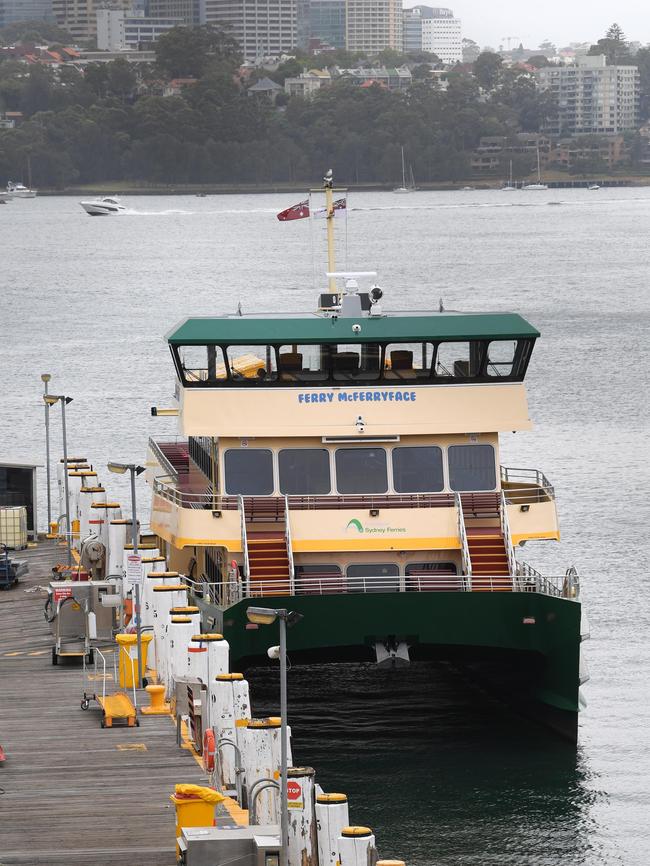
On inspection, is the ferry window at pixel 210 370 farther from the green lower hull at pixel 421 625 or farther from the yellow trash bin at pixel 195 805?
the yellow trash bin at pixel 195 805

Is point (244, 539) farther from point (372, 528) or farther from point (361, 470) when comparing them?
point (361, 470)

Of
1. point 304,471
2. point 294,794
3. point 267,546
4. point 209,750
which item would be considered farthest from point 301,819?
point 304,471

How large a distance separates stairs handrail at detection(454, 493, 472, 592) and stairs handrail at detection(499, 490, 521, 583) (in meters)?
0.72

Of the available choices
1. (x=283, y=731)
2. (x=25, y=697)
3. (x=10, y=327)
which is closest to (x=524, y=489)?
(x=25, y=697)

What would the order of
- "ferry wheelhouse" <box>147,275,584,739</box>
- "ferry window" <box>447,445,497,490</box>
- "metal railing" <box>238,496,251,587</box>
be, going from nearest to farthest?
"metal railing" <box>238,496,251,587</box>, "ferry wheelhouse" <box>147,275,584,739</box>, "ferry window" <box>447,445,497,490</box>

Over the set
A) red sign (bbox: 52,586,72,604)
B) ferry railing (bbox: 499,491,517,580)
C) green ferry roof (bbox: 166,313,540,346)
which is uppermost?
green ferry roof (bbox: 166,313,540,346)

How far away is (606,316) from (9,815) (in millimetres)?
116977

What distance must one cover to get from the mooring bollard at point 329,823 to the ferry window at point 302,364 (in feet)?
49.1

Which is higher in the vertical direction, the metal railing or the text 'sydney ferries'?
the text 'sydney ferries'

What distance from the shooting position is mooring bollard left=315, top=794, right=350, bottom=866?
2198 cm

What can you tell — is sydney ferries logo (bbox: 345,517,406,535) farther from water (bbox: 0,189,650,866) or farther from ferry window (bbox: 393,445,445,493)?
water (bbox: 0,189,650,866)

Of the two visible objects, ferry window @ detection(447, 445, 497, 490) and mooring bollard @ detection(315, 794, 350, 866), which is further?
ferry window @ detection(447, 445, 497, 490)

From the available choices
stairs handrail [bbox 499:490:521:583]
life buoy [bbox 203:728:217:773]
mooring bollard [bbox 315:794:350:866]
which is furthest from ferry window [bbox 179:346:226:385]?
mooring bollard [bbox 315:794:350:866]

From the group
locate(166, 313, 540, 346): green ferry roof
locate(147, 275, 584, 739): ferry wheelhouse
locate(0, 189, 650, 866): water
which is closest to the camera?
locate(0, 189, 650, 866): water
